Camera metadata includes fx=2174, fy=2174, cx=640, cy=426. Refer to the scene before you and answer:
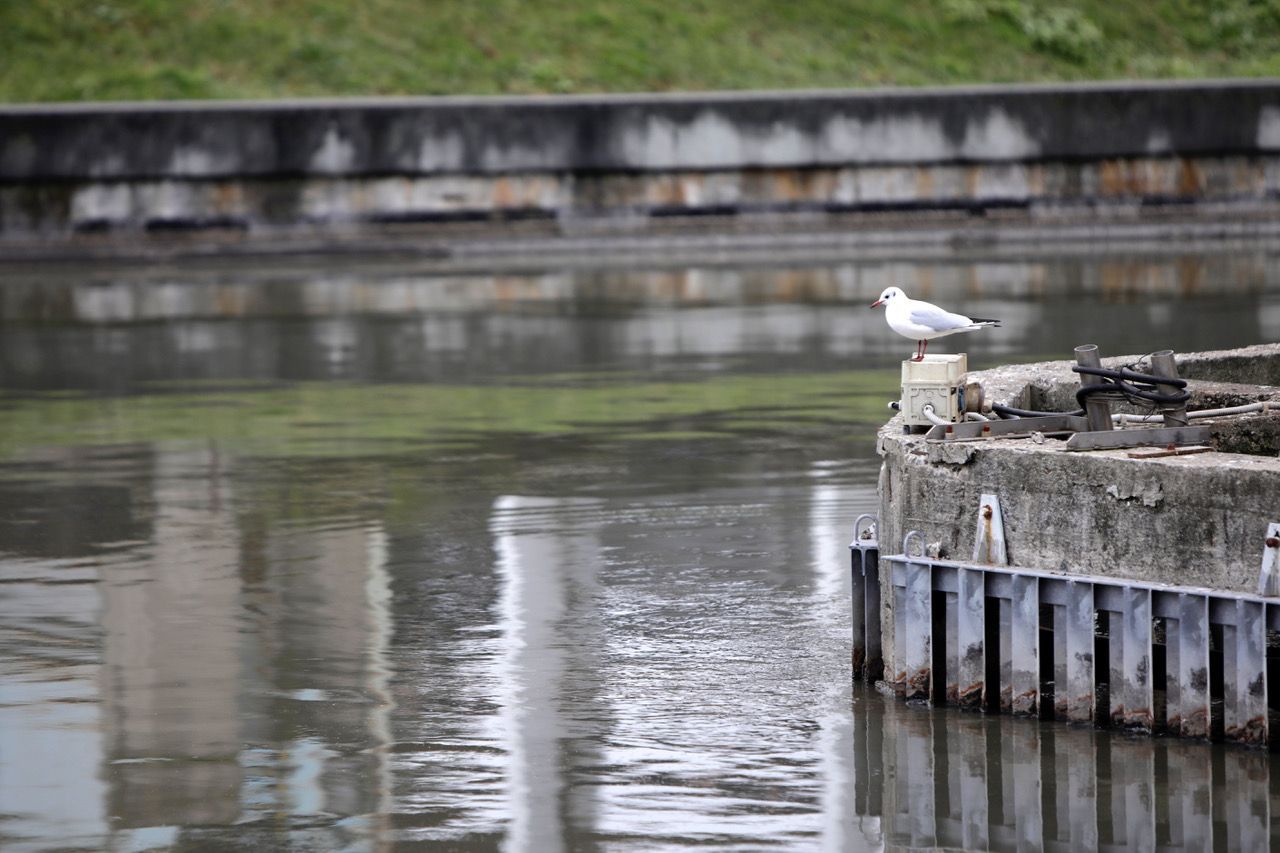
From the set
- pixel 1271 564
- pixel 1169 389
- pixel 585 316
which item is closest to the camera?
pixel 1271 564

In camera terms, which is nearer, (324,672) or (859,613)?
(859,613)

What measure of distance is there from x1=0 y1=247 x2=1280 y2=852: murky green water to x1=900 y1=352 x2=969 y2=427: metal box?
4.24ft

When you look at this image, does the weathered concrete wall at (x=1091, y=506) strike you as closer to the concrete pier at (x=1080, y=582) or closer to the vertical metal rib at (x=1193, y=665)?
the concrete pier at (x=1080, y=582)

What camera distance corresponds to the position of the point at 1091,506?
898cm

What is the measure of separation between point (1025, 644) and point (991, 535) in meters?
0.49

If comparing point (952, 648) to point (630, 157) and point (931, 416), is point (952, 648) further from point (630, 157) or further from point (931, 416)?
point (630, 157)

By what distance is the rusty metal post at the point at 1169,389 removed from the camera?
9.77m

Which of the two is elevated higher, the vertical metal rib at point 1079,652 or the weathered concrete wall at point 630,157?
the weathered concrete wall at point 630,157

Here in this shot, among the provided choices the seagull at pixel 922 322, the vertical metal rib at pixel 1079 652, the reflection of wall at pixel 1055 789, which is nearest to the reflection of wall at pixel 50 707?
the reflection of wall at pixel 1055 789

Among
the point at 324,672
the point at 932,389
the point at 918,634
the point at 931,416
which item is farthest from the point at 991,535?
the point at 324,672

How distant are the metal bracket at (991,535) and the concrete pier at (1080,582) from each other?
20mm

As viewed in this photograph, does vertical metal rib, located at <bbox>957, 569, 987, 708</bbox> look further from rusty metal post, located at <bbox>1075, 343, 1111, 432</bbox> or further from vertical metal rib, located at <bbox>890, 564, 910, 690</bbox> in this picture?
rusty metal post, located at <bbox>1075, 343, 1111, 432</bbox>

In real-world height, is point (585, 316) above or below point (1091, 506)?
above

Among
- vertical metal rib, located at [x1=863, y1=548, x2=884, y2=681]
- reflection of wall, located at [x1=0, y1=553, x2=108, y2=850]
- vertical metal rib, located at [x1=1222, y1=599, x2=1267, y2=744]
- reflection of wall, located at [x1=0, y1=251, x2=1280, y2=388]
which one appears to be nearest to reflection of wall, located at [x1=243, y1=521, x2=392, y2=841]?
reflection of wall, located at [x1=0, y1=553, x2=108, y2=850]
